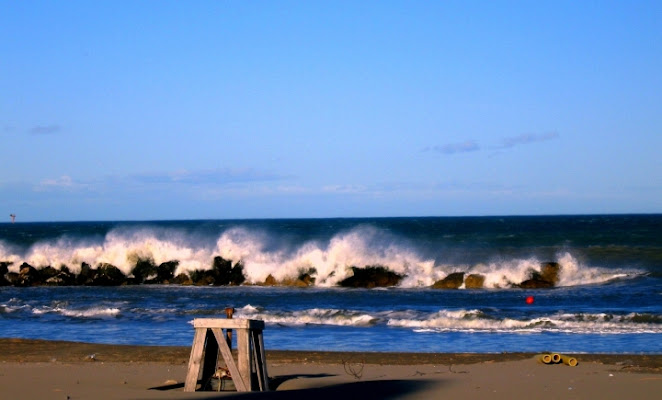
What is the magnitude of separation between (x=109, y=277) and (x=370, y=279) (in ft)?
33.5

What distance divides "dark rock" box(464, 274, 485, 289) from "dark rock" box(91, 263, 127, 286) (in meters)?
13.1

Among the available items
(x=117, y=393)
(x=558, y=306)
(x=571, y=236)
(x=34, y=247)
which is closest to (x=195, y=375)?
(x=117, y=393)

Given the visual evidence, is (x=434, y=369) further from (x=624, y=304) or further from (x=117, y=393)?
(x=624, y=304)

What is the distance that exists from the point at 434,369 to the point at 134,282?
24373 mm

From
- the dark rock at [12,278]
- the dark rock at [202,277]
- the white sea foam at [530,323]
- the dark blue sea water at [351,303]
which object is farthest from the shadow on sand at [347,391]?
the dark rock at [12,278]

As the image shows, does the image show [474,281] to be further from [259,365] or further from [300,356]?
[259,365]

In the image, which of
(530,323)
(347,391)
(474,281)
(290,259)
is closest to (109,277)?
(290,259)

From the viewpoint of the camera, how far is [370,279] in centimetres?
3153

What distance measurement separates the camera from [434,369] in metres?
12.3

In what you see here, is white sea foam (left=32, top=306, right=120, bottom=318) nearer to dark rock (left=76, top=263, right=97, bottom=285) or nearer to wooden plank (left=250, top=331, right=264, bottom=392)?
dark rock (left=76, top=263, right=97, bottom=285)

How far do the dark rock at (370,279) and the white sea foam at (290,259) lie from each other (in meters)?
0.45

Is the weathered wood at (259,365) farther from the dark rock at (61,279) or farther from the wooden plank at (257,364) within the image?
the dark rock at (61,279)

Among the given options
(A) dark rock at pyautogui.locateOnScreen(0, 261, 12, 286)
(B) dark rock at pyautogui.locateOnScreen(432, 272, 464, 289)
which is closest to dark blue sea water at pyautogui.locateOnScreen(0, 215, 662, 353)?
(A) dark rock at pyautogui.locateOnScreen(0, 261, 12, 286)

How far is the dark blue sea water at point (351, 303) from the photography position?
16.7 metres
